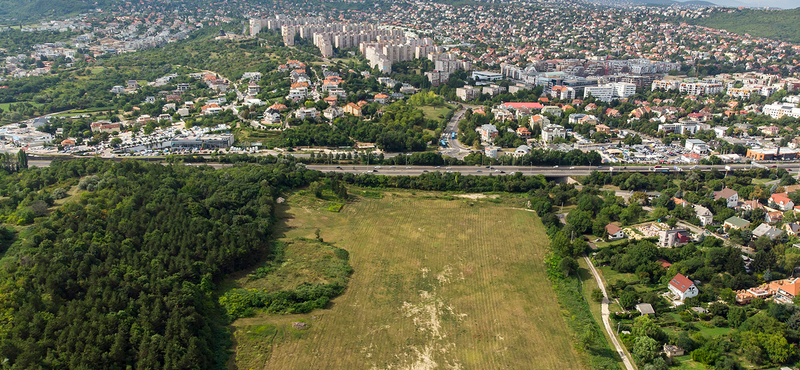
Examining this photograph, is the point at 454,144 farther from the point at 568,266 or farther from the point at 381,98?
the point at 568,266

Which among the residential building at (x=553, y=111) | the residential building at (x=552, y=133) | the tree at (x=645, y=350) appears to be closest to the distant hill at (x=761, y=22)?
the residential building at (x=553, y=111)

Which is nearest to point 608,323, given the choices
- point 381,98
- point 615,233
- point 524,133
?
point 615,233

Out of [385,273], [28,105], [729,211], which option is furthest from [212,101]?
[729,211]

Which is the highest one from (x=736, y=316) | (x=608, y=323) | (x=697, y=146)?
(x=697, y=146)

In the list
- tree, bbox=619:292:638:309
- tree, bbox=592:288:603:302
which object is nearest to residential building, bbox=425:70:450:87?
tree, bbox=592:288:603:302

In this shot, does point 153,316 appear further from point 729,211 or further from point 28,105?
point 28,105

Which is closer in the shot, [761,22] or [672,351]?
[672,351]

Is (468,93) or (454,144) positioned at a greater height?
(468,93)
